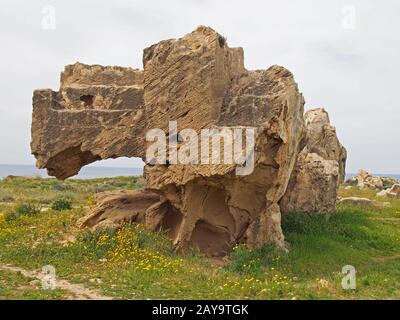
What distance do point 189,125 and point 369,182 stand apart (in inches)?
1155

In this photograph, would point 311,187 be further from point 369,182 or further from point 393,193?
point 369,182

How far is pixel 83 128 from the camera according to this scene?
1453 centimetres

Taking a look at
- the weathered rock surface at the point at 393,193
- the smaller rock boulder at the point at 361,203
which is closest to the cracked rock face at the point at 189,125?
the smaller rock boulder at the point at 361,203

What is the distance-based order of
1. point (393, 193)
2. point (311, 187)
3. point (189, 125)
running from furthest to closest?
point (393, 193)
point (311, 187)
point (189, 125)

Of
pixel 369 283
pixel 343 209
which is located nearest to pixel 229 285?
pixel 369 283

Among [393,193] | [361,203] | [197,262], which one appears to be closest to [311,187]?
[197,262]

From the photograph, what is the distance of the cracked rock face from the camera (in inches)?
523

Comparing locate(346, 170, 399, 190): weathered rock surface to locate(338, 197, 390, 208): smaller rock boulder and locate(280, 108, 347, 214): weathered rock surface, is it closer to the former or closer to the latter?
locate(338, 197, 390, 208): smaller rock boulder

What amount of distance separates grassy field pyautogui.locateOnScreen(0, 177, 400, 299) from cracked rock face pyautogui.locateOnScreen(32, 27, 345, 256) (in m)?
0.97

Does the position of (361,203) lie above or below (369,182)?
below

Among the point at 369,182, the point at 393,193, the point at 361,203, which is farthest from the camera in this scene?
the point at 369,182

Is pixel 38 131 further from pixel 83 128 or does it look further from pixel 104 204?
pixel 104 204

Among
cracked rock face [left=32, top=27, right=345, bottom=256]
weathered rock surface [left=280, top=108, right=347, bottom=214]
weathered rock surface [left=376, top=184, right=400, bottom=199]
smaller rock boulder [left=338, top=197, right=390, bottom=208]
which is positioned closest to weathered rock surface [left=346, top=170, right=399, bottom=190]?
weathered rock surface [left=376, top=184, right=400, bottom=199]

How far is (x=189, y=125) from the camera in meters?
13.4
